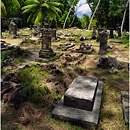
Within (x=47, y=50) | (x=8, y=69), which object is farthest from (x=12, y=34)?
(x=8, y=69)

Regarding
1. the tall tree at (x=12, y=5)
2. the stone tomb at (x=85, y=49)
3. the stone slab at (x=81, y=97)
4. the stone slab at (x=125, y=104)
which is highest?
the tall tree at (x=12, y=5)

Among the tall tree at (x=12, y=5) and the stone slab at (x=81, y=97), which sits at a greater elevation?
the tall tree at (x=12, y=5)

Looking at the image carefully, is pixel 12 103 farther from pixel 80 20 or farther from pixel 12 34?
pixel 80 20

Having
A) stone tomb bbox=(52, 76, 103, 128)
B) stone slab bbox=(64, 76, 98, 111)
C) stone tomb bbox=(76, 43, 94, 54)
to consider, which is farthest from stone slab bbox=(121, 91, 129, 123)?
stone tomb bbox=(76, 43, 94, 54)

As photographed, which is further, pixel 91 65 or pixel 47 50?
pixel 47 50

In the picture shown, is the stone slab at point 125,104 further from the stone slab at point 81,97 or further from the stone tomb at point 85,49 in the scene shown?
the stone tomb at point 85,49

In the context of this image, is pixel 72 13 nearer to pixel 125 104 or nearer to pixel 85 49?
pixel 85 49

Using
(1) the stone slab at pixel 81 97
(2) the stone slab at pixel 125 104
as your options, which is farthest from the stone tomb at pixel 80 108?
(2) the stone slab at pixel 125 104

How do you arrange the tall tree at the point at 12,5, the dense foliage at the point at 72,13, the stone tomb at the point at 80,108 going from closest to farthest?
the stone tomb at the point at 80,108 → the tall tree at the point at 12,5 → the dense foliage at the point at 72,13

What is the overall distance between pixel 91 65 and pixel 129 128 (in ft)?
16.1

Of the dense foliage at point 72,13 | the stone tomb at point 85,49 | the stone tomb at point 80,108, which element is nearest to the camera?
the stone tomb at point 80,108

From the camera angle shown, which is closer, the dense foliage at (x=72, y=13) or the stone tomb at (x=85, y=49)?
the stone tomb at (x=85, y=49)

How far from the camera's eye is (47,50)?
344 inches

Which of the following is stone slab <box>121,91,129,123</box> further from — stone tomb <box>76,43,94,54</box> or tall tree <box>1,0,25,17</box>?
tall tree <box>1,0,25,17</box>
